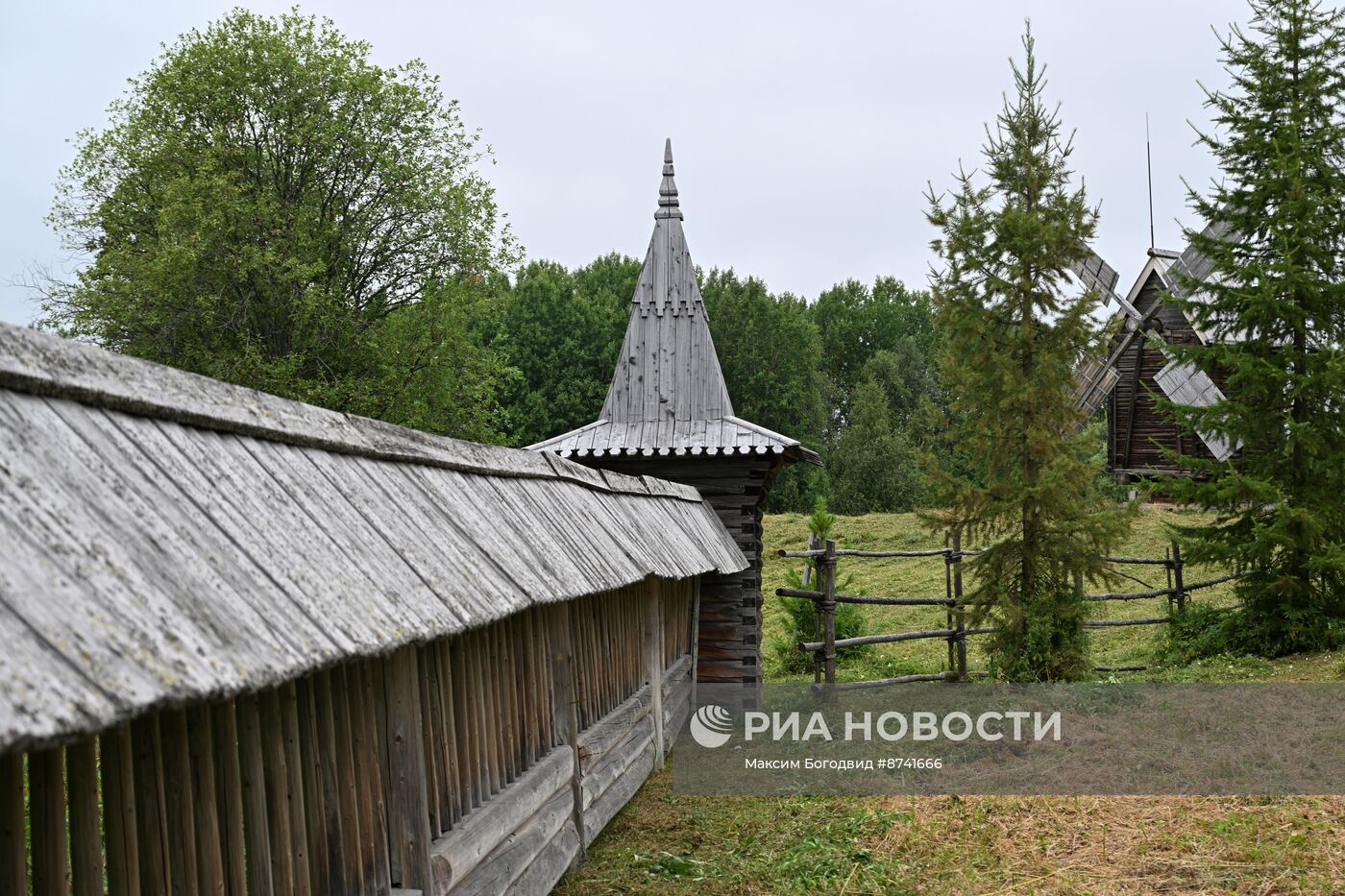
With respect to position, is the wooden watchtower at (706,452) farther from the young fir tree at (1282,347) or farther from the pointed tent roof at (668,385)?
the young fir tree at (1282,347)

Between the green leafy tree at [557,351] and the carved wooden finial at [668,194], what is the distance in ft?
76.9

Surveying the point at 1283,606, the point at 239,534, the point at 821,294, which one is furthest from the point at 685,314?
the point at 821,294

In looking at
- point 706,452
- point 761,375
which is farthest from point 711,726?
point 761,375

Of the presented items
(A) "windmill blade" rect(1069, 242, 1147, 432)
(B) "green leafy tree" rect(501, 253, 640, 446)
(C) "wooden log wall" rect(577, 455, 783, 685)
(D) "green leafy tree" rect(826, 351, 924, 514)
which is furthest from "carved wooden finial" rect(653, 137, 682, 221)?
(D) "green leafy tree" rect(826, 351, 924, 514)

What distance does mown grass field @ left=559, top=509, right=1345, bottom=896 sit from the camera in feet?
19.5

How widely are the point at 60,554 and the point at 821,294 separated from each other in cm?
5361

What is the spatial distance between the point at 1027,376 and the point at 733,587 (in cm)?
375

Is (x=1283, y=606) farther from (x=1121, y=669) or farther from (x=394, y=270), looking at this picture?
(x=394, y=270)

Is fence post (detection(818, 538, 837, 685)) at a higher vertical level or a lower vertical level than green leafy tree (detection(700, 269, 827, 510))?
lower

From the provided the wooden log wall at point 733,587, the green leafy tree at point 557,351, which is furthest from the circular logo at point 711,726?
the green leafy tree at point 557,351

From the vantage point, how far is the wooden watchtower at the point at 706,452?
39.1ft

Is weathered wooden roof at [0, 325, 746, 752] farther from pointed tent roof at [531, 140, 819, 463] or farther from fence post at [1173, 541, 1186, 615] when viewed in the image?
fence post at [1173, 541, 1186, 615]

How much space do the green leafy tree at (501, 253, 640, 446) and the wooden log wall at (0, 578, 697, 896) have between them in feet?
102

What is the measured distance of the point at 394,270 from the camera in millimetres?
27625
